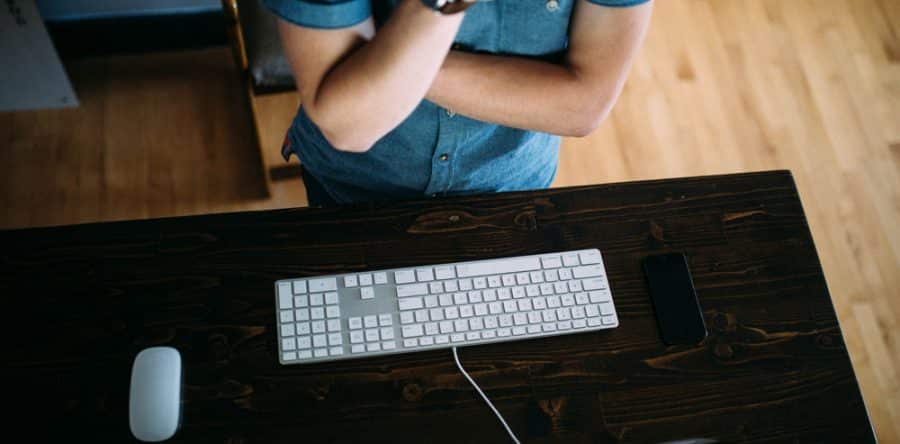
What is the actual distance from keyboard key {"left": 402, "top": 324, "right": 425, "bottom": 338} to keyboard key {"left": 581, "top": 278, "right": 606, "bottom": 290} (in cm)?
22

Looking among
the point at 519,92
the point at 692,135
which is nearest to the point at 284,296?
the point at 519,92

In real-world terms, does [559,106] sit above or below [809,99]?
above

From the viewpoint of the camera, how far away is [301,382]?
932 millimetres

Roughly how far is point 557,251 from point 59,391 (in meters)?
0.62

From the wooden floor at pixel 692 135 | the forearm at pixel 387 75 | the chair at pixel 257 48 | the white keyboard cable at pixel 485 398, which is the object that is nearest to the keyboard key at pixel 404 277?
the white keyboard cable at pixel 485 398

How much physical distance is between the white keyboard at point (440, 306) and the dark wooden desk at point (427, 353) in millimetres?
20

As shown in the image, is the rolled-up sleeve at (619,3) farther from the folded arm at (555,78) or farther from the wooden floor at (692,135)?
the wooden floor at (692,135)

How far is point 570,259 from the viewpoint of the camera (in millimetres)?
1020

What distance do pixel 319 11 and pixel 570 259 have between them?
0.46 m

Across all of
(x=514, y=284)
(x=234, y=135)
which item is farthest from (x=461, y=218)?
(x=234, y=135)

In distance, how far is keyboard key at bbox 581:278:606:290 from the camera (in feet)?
3.31

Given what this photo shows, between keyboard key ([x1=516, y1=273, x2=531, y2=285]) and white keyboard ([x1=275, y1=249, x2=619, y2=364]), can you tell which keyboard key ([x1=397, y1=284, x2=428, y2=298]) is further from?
keyboard key ([x1=516, y1=273, x2=531, y2=285])

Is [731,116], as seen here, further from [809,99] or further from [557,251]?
[557,251]

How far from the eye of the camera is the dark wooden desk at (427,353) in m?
0.92
